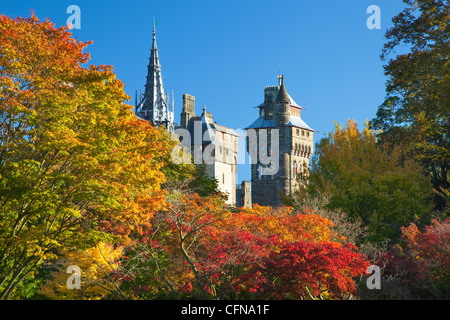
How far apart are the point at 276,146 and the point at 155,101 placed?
20486 mm

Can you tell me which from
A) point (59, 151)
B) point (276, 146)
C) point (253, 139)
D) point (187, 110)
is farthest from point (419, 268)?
point (253, 139)

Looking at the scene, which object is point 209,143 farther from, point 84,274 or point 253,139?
point 84,274

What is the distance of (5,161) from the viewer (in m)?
22.4

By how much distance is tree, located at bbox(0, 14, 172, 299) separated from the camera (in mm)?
21594

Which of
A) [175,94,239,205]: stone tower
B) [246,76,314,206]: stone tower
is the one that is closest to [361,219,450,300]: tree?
[246,76,314,206]: stone tower

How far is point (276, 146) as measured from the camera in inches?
3593

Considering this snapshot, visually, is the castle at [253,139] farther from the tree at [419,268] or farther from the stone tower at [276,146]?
the tree at [419,268]

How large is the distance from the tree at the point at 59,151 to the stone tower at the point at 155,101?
69080 mm

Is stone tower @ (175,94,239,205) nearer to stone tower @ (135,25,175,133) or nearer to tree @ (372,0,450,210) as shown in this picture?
stone tower @ (135,25,175,133)

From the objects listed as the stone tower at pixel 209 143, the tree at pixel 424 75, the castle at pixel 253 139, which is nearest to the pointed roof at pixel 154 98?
the castle at pixel 253 139

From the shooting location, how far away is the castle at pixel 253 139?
84.7m
